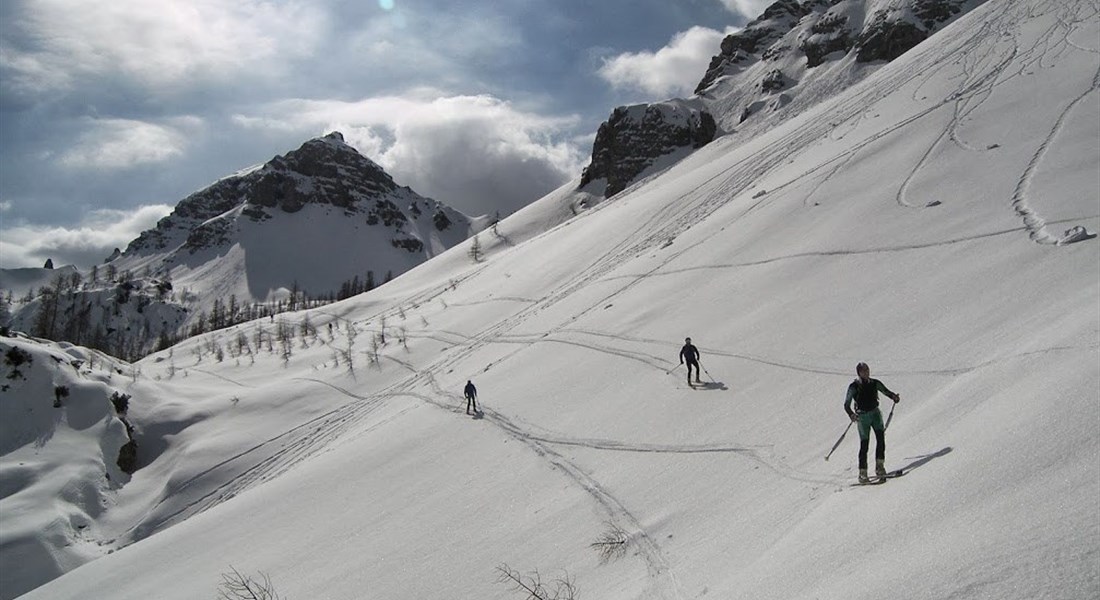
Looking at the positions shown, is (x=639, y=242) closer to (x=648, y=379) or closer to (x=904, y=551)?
(x=648, y=379)

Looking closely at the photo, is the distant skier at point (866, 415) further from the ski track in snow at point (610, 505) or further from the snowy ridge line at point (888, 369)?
the ski track in snow at point (610, 505)

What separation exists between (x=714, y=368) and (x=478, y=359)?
52.5ft

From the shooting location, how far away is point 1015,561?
4.71 metres

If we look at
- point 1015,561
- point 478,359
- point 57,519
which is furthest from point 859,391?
point 57,519

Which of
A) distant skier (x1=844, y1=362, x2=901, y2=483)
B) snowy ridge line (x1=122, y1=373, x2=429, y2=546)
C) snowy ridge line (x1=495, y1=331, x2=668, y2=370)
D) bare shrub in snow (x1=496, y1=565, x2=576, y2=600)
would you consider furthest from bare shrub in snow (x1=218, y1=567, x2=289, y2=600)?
snowy ridge line (x1=122, y1=373, x2=429, y2=546)

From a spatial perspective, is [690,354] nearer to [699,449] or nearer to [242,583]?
[699,449]

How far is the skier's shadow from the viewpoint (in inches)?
305

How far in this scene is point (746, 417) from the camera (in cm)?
1335

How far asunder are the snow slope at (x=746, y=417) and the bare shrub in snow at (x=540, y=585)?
0.23 metres

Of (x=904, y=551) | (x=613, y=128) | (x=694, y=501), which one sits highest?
(x=613, y=128)

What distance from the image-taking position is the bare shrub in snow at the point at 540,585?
29.0ft

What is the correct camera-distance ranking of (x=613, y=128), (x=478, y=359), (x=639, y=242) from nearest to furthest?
1. (x=478, y=359)
2. (x=639, y=242)
3. (x=613, y=128)

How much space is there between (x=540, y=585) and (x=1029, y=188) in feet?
68.4

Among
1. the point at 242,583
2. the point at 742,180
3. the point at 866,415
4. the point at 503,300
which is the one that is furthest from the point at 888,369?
the point at 742,180
